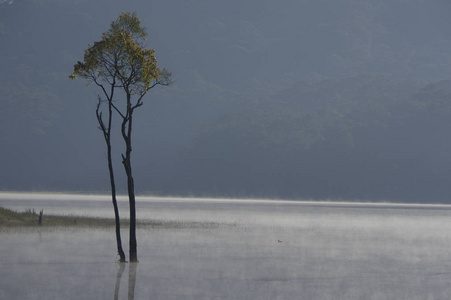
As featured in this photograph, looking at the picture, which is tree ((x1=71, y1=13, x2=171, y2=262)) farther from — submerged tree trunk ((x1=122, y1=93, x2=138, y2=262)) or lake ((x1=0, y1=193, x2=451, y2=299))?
lake ((x1=0, y1=193, x2=451, y2=299))

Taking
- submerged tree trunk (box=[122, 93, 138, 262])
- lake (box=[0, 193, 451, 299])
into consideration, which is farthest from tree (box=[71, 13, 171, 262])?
lake (box=[0, 193, 451, 299])

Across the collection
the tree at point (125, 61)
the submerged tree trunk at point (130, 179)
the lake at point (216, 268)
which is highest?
the tree at point (125, 61)

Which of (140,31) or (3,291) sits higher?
(140,31)

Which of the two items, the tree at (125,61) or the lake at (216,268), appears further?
the tree at (125,61)

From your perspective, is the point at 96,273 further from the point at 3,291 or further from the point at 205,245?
the point at 205,245

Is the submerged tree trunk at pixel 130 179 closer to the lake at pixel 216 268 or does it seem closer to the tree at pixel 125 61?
the tree at pixel 125 61

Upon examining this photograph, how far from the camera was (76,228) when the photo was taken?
73.9 m

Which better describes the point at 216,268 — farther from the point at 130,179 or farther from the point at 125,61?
the point at 125,61

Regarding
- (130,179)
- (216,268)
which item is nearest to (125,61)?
(130,179)

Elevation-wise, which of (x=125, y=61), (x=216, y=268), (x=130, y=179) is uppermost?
(x=125, y=61)

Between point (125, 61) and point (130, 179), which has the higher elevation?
point (125, 61)

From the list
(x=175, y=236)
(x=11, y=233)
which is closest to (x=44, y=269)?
(x=11, y=233)

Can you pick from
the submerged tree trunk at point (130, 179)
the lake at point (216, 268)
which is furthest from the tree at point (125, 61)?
the lake at point (216, 268)

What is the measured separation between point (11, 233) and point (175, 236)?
15013 millimetres
